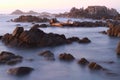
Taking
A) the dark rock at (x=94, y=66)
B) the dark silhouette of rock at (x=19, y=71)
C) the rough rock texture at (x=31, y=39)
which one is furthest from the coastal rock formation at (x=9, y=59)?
the rough rock texture at (x=31, y=39)

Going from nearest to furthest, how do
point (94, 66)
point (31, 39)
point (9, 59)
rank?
point (94, 66)
point (9, 59)
point (31, 39)

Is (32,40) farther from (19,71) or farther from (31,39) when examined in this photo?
(19,71)

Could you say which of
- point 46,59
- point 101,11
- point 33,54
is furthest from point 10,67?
point 101,11

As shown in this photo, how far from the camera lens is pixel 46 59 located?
3162cm

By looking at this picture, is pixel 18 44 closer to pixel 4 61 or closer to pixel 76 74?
pixel 4 61

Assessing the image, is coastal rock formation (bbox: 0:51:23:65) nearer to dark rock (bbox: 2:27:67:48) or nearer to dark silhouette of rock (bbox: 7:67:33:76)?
dark silhouette of rock (bbox: 7:67:33:76)

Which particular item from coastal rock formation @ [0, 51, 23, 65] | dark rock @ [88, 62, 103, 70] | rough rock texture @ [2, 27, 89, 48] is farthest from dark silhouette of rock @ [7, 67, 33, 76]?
rough rock texture @ [2, 27, 89, 48]

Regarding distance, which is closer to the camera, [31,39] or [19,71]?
[19,71]

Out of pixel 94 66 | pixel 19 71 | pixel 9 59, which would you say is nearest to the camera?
pixel 19 71

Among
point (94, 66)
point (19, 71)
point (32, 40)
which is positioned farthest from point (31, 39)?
point (19, 71)

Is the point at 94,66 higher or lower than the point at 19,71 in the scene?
lower

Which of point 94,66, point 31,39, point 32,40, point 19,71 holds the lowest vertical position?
point 94,66

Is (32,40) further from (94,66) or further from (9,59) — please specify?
(94,66)

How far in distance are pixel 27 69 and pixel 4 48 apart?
1459 centimetres
